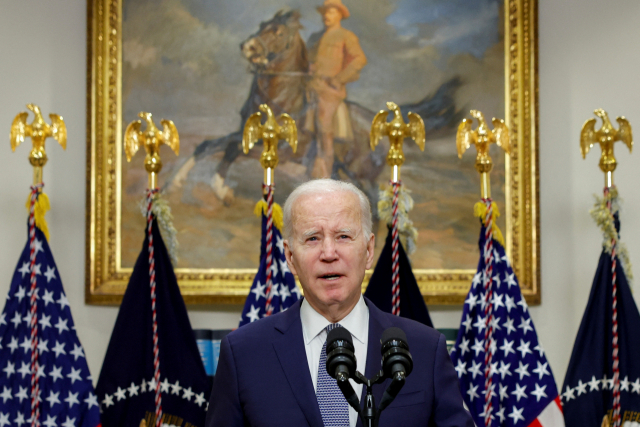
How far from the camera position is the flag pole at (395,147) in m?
3.70

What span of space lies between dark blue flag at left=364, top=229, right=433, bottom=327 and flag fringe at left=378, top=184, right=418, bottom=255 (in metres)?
0.06

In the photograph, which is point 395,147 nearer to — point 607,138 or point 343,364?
point 607,138

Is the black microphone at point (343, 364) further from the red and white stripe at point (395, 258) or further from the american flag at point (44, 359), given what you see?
the american flag at point (44, 359)

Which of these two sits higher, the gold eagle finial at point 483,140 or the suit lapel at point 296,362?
the gold eagle finial at point 483,140

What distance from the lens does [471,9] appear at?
4.42 meters

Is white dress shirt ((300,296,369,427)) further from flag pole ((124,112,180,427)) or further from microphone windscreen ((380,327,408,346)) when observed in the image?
flag pole ((124,112,180,427))

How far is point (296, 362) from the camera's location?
195 cm

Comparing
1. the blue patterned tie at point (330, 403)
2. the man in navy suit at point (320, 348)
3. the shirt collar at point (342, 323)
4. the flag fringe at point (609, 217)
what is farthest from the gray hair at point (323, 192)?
the flag fringe at point (609, 217)

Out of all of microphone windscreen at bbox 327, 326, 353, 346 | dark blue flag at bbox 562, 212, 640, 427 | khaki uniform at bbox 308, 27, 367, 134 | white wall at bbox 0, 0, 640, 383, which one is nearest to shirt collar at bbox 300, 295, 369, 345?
microphone windscreen at bbox 327, 326, 353, 346

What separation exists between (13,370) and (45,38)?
2284 mm

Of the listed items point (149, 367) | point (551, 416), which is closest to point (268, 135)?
point (149, 367)

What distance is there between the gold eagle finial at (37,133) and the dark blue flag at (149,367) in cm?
79

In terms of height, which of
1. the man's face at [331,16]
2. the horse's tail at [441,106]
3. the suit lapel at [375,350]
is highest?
the man's face at [331,16]

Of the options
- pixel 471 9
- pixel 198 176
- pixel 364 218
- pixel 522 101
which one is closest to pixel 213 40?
pixel 198 176
